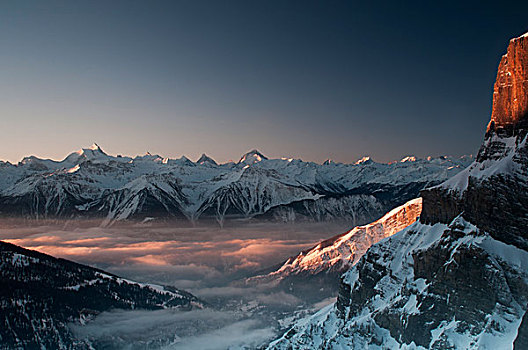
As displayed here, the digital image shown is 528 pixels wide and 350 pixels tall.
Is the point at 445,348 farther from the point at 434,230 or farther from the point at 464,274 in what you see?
the point at 434,230

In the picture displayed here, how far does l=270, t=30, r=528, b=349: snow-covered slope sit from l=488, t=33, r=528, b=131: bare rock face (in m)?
0.22

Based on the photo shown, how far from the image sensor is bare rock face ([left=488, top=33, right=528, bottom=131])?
→ 92.2 m

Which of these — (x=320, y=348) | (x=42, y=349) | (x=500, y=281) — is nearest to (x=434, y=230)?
(x=500, y=281)

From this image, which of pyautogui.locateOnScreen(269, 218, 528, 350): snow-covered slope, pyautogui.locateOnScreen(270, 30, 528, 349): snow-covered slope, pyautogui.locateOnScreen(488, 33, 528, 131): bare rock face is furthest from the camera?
pyautogui.locateOnScreen(488, 33, 528, 131): bare rock face

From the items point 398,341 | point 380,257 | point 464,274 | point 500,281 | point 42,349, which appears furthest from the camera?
point 42,349

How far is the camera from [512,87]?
94250 mm

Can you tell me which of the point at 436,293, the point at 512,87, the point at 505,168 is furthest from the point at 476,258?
the point at 512,87

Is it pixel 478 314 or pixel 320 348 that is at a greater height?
pixel 478 314

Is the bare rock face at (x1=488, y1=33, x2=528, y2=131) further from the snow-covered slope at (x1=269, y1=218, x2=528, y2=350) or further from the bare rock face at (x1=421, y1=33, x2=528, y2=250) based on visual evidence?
the snow-covered slope at (x1=269, y1=218, x2=528, y2=350)

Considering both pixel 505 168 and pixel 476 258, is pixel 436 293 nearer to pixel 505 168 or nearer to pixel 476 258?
pixel 476 258

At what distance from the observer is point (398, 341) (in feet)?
357

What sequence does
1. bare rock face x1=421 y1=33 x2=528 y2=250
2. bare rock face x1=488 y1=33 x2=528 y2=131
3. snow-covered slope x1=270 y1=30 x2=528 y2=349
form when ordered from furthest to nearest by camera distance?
1. bare rock face x1=488 y1=33 x2=528 y2=131
2. bare rock face x1=421 y1=33 x2=528 y2=250
3. snow-covered slope x1=270 y1=30 x2=528 y2=349

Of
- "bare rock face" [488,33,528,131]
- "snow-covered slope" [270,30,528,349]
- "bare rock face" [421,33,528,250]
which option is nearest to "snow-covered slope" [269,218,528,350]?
"snow-covered slope" [270,30,528,349]

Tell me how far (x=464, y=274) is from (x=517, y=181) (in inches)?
982
